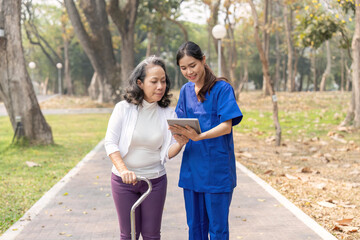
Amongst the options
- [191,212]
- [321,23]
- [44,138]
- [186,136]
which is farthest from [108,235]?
[321,23]

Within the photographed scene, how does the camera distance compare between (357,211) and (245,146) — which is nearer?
(357,211)

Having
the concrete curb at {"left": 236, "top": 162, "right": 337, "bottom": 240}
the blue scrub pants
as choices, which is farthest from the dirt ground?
the blue scrub pants

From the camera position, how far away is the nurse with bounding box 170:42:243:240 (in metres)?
3.08

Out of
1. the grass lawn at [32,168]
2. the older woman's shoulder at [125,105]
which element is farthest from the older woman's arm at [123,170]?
the grass lawn at [32,168]

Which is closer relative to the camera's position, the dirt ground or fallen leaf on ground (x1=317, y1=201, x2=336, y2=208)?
the dirt ground

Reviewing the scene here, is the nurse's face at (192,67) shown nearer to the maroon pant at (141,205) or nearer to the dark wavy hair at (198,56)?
the dark wavy hair at (198,56)

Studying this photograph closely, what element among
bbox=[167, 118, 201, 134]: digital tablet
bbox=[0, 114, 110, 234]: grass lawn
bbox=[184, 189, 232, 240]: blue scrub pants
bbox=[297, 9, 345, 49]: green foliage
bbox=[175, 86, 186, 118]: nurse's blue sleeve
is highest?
bbox=[297, 9, 345, 49]: green foliage

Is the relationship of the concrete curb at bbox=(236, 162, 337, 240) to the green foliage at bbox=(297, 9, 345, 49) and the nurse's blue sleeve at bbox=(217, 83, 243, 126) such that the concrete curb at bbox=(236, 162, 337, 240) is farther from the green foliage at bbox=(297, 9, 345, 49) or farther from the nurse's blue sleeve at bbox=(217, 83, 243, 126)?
the green foliage at bbox=(297, 9, 345, 49)

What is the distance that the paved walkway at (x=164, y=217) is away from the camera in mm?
4676

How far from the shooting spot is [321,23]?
13.8 metres

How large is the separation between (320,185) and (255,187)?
0.95 m

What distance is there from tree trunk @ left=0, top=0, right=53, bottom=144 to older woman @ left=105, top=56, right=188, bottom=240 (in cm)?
818

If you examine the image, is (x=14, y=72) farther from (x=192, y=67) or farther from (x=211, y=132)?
(x=211, y=132)

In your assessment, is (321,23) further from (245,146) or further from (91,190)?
(91,190)
